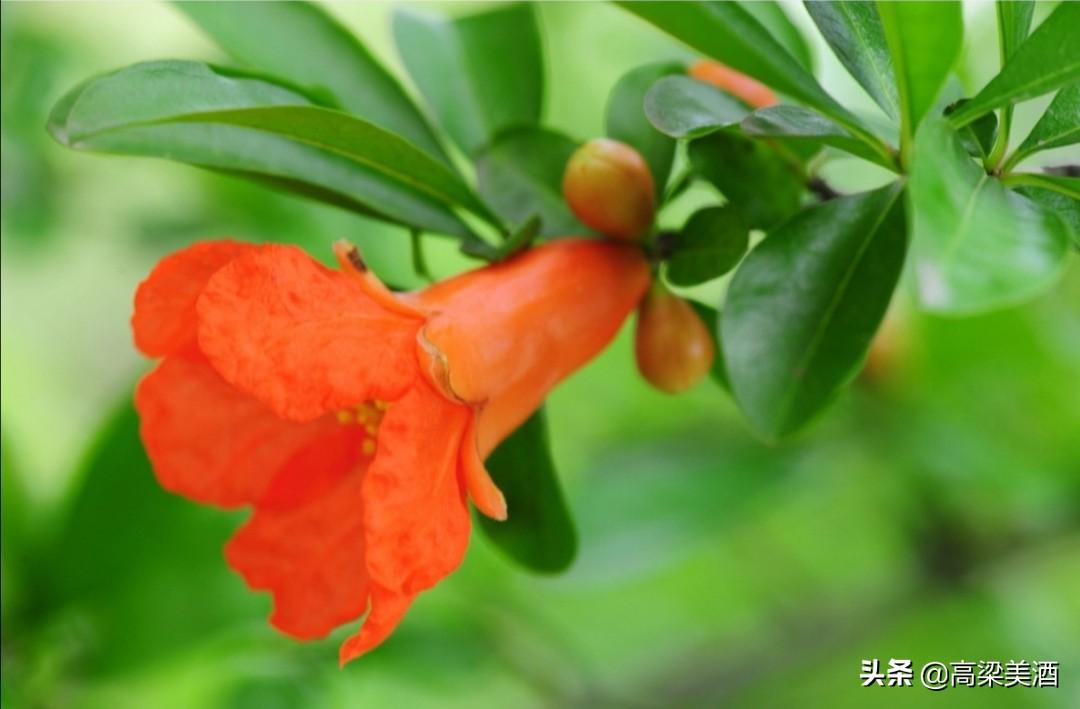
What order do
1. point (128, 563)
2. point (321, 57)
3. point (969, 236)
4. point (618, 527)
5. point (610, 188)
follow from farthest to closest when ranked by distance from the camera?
point (618, 527) < point (128, 563) < point (321, 57) < point (610, 188) < point (969, 236)

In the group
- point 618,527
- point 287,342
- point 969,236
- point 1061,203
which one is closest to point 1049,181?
point 1061,203

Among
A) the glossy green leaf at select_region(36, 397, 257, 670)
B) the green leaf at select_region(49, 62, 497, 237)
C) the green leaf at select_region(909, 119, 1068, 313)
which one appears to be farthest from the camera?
the glossy green leaf at select_region(36, 397, 257, 670)

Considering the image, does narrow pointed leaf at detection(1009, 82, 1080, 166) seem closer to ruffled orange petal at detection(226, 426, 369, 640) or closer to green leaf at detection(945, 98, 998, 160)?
green leaf at detection(945, 98, 998, 160)

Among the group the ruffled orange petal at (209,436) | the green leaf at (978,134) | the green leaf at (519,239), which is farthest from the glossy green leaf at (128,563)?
the green leaf at (978,134)

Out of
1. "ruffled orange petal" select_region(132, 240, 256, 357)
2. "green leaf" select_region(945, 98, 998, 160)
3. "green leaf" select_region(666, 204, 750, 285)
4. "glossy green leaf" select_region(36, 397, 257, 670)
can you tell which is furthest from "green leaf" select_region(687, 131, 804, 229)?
"glossy green leaf" select_region(36, 397, 257, 670)

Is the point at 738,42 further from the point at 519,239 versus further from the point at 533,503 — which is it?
the point at 533,503

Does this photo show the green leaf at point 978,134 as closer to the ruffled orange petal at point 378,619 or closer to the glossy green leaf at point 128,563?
the ruffled orange petal at point 378,619
